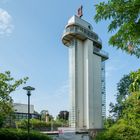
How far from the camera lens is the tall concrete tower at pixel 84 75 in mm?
63031

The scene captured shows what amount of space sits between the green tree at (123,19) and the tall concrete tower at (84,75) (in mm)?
58159

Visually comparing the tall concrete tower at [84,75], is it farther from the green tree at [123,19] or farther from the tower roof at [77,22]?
the green tree at [123,19]

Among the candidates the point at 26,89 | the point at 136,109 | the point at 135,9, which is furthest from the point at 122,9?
the point at 136,109

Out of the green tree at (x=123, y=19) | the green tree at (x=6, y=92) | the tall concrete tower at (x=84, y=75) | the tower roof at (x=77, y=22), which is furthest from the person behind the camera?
the tower roof at (x=77, y=22)

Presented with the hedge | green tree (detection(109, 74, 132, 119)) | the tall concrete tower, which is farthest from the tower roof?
the hedge

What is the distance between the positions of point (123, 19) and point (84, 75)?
60729 millimetres

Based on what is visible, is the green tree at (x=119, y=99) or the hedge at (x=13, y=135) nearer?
the hedge at (x=13, y=135)

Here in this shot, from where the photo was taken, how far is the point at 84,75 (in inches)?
2564

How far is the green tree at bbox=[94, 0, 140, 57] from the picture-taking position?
14.2ft

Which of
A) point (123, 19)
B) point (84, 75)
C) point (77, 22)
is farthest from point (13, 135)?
point (77, 22)

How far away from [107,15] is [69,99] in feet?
198

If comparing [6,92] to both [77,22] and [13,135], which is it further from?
[77,22]

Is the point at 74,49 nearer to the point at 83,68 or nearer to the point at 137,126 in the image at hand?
the point at 83,68

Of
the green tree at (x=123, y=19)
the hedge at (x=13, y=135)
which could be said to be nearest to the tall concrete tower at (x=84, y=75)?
the hedge at (x=13, y=135)
